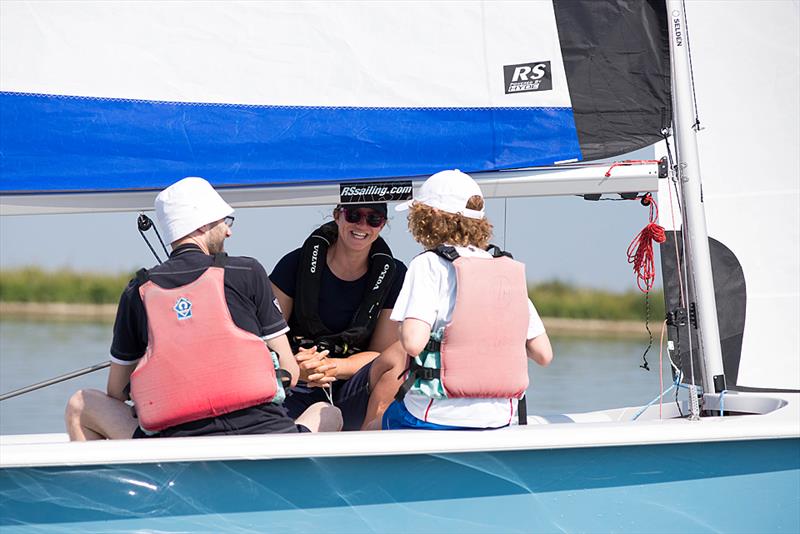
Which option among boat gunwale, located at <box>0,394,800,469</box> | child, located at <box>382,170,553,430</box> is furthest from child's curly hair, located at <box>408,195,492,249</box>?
boat gunwale, located at <box>0,394,800,469</box>

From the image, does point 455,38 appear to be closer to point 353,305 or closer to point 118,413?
point 353,305

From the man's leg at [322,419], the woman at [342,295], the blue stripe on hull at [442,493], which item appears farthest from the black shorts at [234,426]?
the woman at [342,295]

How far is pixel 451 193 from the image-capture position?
256 centimetres

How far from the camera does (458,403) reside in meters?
2.54

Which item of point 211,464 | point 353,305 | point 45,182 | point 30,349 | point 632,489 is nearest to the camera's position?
point 211,464

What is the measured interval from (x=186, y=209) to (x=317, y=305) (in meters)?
0.84

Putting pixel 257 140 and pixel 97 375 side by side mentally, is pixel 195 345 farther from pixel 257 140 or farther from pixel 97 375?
pixel 97 375

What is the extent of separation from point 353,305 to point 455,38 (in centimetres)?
81

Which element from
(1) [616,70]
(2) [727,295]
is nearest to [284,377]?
(1) [616,70]

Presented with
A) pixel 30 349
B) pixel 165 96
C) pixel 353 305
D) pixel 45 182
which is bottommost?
pixel 30 349

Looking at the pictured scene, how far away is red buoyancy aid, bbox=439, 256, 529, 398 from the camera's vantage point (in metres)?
2.50

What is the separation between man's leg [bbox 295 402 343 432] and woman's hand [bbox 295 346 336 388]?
140 mm

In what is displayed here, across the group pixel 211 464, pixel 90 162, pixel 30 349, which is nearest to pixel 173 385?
pixel 211 464

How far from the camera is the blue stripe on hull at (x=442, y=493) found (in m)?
2.27
